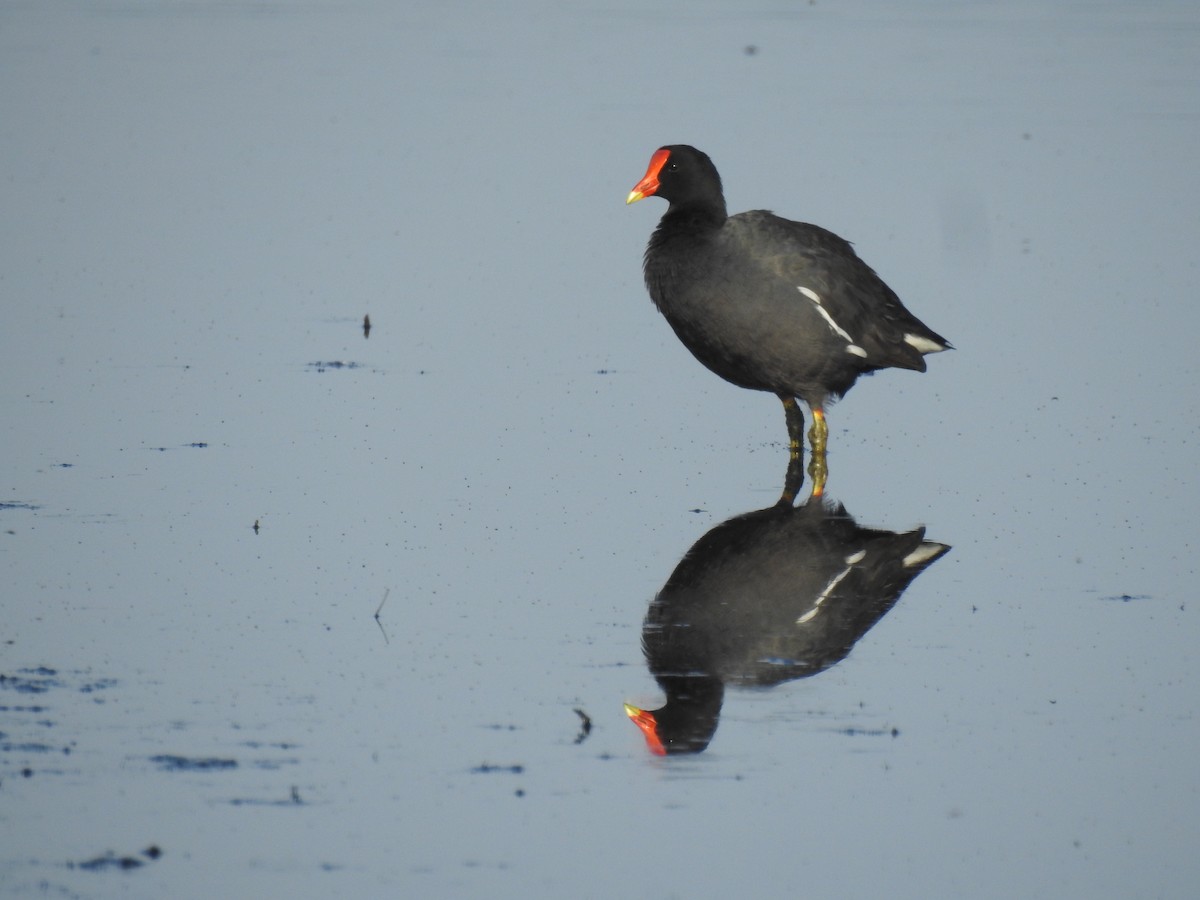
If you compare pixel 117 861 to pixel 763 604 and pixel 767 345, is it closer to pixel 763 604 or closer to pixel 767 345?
pixel 763 604

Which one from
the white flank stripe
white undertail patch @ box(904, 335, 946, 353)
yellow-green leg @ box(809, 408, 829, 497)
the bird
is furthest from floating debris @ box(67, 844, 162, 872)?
white undertail patch @ box(904, 335, 946, 353)

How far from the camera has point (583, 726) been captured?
6.71 metres

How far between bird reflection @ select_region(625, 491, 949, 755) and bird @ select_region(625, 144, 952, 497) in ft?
3.72

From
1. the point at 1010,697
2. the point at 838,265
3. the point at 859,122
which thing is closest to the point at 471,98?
the point at 859,122

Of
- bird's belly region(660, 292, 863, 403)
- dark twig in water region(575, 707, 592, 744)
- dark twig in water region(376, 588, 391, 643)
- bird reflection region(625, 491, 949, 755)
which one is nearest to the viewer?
dark twig in water region(575, 707, 592, 744)

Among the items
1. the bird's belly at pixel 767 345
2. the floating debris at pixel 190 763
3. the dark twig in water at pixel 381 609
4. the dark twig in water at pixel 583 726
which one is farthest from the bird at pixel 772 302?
the floating debris at pixel 190 763

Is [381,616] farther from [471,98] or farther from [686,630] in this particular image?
[471,98]

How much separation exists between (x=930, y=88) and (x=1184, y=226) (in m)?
5.62

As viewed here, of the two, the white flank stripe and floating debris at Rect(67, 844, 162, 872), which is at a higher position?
the white flank stripe

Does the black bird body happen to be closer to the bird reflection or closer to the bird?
the bird

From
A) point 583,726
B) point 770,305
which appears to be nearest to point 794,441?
point 770,305

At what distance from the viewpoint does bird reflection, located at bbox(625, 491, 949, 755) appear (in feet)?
23.1

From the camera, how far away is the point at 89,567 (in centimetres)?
821

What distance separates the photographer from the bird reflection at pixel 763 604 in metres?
7.04
